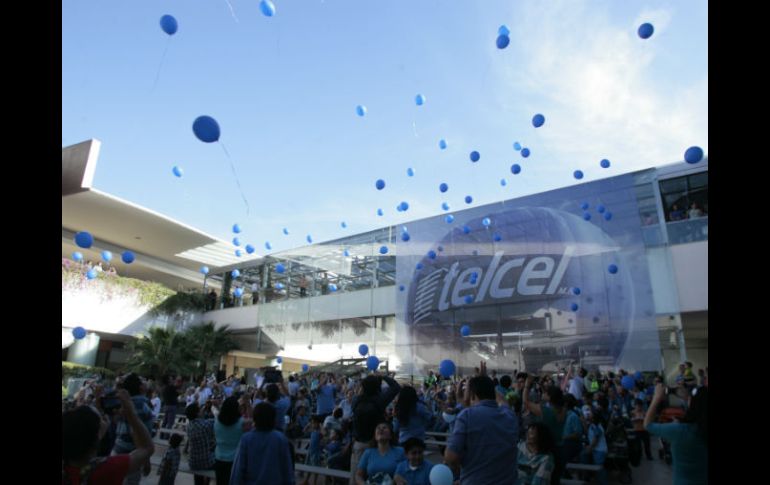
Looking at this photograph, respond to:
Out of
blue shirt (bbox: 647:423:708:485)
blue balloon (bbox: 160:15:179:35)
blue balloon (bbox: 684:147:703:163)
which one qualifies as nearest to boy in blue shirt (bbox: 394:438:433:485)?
blue shirt (bbox: 647:423:708:485)

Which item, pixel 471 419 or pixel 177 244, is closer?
pixel 471 419

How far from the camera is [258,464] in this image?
128 inches

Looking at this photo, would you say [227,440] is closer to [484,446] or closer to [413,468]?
[413,468]

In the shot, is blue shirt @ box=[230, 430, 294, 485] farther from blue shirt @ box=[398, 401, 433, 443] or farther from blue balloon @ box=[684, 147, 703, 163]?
blue balloon @ box=[684, 147, 703, 163]

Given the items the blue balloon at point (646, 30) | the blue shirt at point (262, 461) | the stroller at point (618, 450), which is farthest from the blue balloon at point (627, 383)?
the blue shirt at point (262, 461)

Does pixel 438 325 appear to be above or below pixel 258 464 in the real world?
above

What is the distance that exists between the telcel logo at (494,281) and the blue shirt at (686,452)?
11714 mm

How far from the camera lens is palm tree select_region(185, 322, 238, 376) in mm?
21016

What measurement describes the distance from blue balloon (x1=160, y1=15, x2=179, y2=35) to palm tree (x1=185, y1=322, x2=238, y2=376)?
17205 mm

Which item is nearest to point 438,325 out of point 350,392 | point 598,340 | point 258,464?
point 598,340

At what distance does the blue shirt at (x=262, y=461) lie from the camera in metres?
3.23

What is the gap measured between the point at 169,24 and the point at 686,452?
646 centimetres
